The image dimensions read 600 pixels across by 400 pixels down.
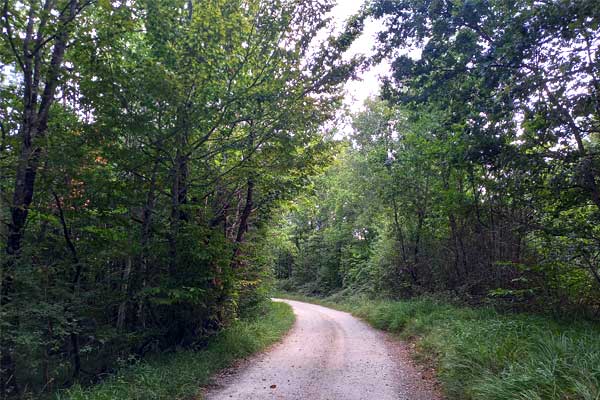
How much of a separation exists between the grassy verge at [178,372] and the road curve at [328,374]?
0.34 metres

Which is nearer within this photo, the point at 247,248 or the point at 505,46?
the point at 505,46

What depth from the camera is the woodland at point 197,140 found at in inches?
250

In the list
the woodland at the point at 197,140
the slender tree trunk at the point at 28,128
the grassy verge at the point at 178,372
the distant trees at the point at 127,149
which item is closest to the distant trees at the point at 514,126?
Result: the woodland at the point at 197,140

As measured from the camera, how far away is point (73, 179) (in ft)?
22.6

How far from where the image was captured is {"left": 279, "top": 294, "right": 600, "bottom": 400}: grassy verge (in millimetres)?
4497

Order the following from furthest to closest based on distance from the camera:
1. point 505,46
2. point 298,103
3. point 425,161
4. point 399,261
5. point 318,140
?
point 399,261 < point 425,161 < point 318,140 < point 298,103 < point 505,46

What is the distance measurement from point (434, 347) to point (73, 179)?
25.6 feet

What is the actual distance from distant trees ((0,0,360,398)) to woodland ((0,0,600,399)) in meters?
0.04

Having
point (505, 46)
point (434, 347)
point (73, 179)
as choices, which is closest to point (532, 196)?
point (505, 46)

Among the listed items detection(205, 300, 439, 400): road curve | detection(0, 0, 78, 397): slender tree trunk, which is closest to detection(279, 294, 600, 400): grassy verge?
detection(205, 300, 439, 400): road curve

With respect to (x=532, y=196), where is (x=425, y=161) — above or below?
above

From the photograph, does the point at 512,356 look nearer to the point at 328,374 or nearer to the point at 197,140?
the point at 328,374

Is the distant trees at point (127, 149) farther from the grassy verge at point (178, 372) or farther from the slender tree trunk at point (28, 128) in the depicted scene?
the grassy verge at point (178, 372)

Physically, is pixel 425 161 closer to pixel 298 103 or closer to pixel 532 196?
pixel 532 196
